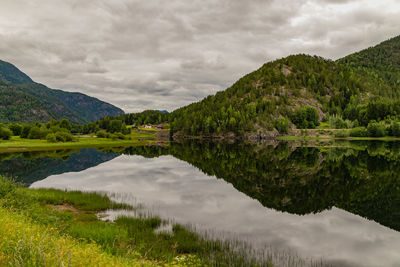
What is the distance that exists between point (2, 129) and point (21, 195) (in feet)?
416

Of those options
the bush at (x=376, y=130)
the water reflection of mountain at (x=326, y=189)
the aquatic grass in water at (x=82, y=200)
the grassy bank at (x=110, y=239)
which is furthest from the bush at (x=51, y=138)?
the bush at (x=376, y=130)

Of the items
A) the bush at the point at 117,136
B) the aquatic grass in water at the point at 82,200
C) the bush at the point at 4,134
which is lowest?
the aquatic grass in water at the point at 82,200

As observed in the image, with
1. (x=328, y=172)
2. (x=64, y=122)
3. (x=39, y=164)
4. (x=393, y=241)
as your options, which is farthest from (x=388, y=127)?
(x=64, y=122)

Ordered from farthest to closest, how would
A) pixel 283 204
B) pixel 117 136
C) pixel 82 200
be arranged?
pixel 117 136 → pixel 82 200 → pixel 283 204

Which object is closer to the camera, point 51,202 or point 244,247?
point 244,247

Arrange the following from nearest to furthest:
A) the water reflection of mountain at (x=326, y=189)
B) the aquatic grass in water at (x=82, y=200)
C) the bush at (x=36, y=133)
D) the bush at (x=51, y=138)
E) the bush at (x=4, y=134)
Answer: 1. the water reflection of mountain at (x=326, y=189)
2. the aquatic grass in water at (x=82, y=200)
3. the bush at (x=4, y=134)
4. the bush at (x=51, y=138)
5. the bush at (x=36, y=133)

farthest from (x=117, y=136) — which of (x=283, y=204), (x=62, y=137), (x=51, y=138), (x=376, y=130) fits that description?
(x=376, y=130)

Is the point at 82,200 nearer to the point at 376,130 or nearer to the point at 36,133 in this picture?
the point at 36,133

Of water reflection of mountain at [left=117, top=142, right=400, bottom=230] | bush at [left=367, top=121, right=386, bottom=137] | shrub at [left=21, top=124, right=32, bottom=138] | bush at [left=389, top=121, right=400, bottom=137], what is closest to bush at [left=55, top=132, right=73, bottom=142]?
shrub at [left=21, top=124, right=32, bottom=138]

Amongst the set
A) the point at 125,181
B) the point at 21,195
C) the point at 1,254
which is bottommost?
the point at 125,181

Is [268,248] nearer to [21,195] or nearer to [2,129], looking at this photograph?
[21,195]

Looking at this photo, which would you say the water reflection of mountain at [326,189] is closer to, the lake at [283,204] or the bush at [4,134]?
the lake at [283,204]

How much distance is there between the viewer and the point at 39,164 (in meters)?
68.4

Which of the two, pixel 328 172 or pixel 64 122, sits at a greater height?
pixel 64 122
